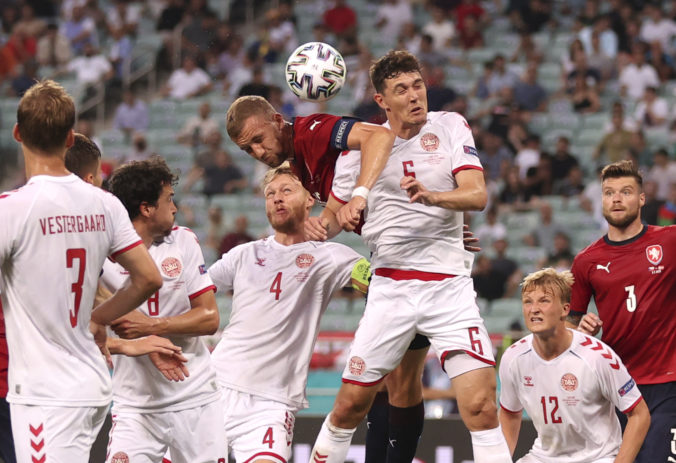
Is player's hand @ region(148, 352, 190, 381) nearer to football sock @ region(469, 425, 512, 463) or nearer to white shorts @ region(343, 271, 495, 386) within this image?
white shorts @ region(343, 271, 495, 386)

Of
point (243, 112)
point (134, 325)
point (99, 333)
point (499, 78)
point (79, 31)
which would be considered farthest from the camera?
point (79, 31)

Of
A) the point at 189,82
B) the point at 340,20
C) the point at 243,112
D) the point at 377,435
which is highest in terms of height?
the point at 340,20

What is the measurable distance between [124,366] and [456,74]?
10.8 meters

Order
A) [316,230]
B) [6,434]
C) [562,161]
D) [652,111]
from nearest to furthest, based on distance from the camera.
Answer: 1. [6,434]
2. [316,230]
3. [562,161]
4. [652,111]

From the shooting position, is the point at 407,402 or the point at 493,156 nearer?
the point at 407,402

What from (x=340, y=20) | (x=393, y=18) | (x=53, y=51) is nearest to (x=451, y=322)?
(x=340, y=20)

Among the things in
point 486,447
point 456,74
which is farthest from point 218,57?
point 486,447

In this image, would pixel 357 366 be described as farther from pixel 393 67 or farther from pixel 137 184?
pixel 393 67

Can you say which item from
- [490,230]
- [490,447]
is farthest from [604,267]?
[490,230]

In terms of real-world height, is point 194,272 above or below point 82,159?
below

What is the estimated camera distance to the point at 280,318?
6.28m

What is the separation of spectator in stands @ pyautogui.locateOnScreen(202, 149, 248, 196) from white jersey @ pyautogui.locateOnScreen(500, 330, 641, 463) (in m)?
8.65

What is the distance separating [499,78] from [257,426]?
9796 millimetres

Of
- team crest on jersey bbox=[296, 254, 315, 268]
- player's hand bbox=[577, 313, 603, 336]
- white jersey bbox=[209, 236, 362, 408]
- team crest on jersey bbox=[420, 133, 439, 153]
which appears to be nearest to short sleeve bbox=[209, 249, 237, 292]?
white jersey bbox=[209, 236, 362, 408]
